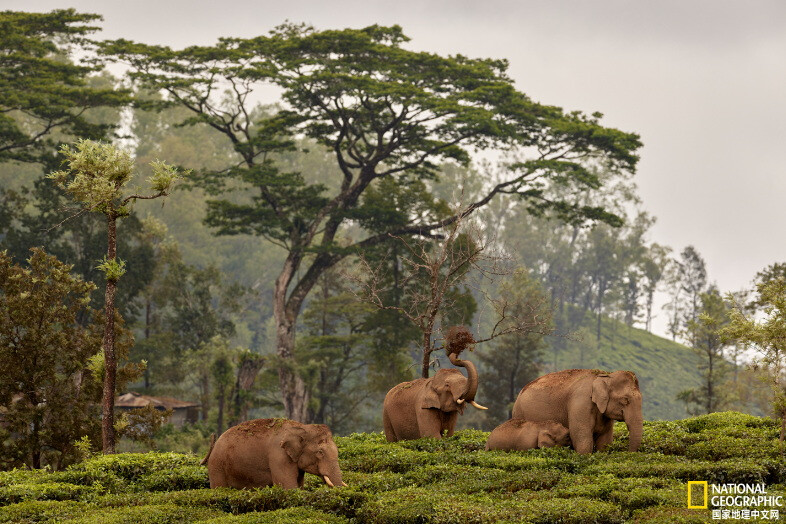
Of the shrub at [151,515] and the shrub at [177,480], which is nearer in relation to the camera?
the shrub at [151,515]

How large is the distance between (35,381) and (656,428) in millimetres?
15775

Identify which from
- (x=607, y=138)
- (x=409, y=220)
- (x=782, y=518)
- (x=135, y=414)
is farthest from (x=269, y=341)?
(x=782, y=518)

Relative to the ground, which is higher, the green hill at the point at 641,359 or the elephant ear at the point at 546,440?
the elephant ear at the point at 546,440

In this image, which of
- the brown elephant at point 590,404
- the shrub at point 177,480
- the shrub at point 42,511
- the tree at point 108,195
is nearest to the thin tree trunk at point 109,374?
the tree at point 108,195

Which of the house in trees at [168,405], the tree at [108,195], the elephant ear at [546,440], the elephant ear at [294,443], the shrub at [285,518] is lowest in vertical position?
the house in trees at [168,405]

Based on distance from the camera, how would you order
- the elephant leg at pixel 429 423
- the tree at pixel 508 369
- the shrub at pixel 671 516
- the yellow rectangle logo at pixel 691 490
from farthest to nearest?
the tree at pixel 508 369, the elephant leg at pixel 429 423, the yellow rectangle logo at pixel 691 490, the shrub at pixel 671 516

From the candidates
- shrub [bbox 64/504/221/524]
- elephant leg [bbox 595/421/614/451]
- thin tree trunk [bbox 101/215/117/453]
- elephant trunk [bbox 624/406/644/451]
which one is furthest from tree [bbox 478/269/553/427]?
shrub [bbox 64/504/221/524]

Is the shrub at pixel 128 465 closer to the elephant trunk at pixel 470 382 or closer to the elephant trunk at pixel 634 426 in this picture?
the elephant trunk at pixel 470 382

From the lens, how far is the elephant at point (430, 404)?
2167 centimetres

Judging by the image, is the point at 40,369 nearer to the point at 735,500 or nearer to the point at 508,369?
the point at 735,500

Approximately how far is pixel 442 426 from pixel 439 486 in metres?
5.46

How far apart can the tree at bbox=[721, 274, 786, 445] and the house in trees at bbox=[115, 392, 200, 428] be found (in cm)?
3100

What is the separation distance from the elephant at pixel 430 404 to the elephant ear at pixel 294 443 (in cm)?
587

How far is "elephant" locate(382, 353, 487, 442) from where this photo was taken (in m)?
21.7
